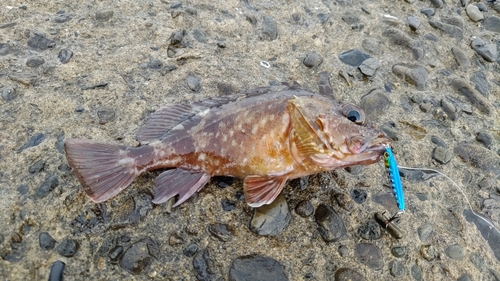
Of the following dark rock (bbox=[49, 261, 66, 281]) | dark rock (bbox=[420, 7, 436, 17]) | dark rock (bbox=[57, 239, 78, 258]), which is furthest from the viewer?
dark rock (bbox=[420, 7, 436, 17])

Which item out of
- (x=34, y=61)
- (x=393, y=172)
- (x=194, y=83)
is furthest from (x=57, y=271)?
(x=393, y=172)

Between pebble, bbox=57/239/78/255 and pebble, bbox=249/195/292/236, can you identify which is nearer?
pebble, bbox=57/239/78/255

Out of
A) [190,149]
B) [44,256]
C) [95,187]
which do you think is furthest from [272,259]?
[44,256]

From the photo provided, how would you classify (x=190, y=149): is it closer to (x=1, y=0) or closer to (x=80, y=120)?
(x=80, y=120)

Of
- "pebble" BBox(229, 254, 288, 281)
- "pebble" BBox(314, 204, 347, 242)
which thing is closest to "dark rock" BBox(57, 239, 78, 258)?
"pebble" BBox(229, 254, 288, 281)

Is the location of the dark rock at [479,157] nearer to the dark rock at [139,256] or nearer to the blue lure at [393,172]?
the blue lure at [393,172]

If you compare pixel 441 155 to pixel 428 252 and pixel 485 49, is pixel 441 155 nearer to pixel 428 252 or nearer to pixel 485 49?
pixel 428 252

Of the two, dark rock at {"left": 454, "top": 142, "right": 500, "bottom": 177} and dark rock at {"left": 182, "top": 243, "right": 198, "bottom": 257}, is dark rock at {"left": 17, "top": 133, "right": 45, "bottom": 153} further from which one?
dark rock at {"left": 454, "top": 142, "right": 500, "bottom": 177}
